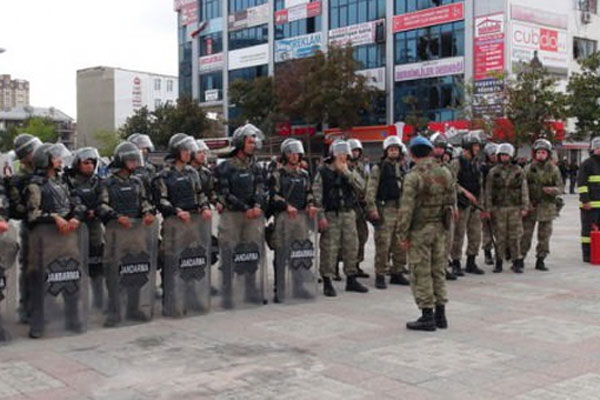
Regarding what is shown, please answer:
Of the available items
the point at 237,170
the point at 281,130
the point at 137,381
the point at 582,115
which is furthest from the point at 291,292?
the point at 281,130

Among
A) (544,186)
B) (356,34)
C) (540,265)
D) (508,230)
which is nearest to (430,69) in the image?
(356,34)

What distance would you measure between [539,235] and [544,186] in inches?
29.3

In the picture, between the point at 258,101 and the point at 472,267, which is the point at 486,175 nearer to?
the point at 472,267

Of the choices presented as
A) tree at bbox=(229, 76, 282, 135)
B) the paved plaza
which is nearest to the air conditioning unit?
tree at bbox=(229, 76, 282, 135)

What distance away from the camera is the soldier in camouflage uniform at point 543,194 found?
11148 mm

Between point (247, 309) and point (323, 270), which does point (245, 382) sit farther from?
point (323, 270)

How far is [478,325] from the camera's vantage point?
287 inches

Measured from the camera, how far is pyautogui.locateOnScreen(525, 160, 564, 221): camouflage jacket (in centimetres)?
1116

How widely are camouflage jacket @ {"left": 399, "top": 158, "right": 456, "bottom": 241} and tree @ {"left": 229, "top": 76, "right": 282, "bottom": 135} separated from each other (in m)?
38.8

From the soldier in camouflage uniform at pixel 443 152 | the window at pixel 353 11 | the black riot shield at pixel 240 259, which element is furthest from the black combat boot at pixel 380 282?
the window at pixel 353 11

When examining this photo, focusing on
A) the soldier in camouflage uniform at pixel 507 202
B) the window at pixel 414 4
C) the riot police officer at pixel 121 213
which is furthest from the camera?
the window at pixel 414 4

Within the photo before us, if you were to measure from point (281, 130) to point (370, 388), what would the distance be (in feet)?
146

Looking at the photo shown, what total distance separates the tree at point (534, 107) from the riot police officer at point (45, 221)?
2737 centimetres

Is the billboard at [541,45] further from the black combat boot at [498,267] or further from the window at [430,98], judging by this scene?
the black combat boot at [498,267]
